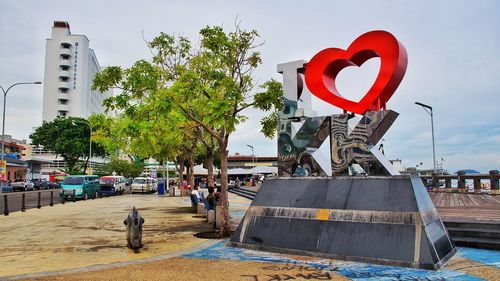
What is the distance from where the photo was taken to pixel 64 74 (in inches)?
3575

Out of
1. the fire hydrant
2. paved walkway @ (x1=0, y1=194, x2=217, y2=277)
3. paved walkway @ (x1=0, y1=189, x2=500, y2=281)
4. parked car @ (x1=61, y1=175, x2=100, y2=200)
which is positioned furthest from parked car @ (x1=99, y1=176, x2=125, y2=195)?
the fire hydrant

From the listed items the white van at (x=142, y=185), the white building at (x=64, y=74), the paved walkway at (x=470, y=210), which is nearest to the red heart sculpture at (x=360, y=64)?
the paved walkway at (x=470, y=210)

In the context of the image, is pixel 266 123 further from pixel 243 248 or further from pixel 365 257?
pixel 365 257

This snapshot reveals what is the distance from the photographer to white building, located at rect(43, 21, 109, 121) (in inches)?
3553

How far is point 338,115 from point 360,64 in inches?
58.7

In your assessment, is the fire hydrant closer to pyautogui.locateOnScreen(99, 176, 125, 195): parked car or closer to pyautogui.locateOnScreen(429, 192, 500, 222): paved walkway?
pyautogui.locateOnScreen(429, 192, 500, 222): paved walkway

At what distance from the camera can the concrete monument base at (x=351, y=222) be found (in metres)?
8.09

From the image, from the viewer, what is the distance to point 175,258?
29.0ft

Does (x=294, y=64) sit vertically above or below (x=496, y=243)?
above

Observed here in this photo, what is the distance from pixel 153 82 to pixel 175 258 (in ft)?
16.8

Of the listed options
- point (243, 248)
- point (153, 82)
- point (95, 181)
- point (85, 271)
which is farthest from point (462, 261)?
point (95, 181)

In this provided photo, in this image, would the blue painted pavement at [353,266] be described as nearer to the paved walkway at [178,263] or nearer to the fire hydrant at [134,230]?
the paved walkway at [178,263]

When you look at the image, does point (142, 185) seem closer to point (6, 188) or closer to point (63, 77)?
point (6, 188)

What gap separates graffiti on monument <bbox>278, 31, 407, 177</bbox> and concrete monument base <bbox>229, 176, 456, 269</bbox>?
52 centimetres
